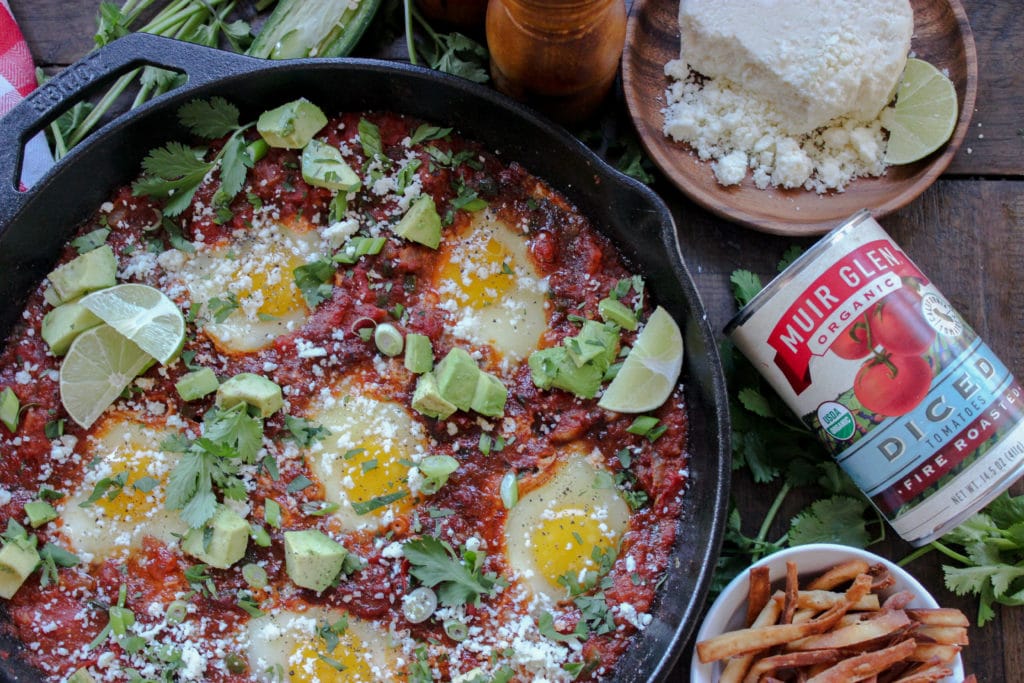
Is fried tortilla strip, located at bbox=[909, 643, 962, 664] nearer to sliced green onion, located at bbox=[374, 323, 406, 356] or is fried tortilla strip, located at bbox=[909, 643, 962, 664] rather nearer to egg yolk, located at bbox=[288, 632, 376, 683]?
egg yolk, located at bbox=[288, 632, 376, 683]

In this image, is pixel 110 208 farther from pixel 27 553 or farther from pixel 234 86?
pixel 27 553

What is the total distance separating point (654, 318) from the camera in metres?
2.58

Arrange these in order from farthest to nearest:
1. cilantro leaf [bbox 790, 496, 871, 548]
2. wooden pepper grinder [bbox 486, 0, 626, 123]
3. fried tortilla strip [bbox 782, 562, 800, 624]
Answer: cilantro leaf [bbox 790, 496, 871, 548], fried tortilla strip [bbox 782, 562, 800, 624], wooden pepper grinder [bbox 486, 0, 626, 123]

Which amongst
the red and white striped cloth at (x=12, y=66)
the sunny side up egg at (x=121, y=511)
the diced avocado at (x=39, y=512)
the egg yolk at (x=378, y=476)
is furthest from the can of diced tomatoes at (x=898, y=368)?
the red and white striped cloth at (x=12, y=66)

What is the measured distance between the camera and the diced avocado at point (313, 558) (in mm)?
2447

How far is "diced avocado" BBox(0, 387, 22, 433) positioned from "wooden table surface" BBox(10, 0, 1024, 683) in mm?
1144

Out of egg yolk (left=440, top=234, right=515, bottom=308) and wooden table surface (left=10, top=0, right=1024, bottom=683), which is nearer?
egg yolk (left=440, top=234, right=515, bottom=308)

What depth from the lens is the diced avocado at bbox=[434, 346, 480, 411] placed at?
248cm

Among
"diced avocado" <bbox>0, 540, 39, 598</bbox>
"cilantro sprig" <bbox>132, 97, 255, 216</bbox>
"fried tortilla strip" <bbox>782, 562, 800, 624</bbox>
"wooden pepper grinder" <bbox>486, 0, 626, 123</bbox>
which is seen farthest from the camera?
"cilantro sprig" <bbox>132, 97, 255, 216</bbox>

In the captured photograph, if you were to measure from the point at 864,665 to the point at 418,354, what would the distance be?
149 centimetres

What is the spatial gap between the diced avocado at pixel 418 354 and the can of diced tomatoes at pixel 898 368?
0.94m

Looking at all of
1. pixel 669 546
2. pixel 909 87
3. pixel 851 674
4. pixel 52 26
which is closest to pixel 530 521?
pixel 669 546

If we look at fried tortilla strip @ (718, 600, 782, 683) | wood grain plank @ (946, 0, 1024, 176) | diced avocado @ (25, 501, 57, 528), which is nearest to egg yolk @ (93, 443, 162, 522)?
diced avocado @ (25, 501, 57, 528)

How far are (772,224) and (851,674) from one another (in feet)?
4.32
